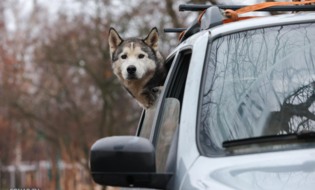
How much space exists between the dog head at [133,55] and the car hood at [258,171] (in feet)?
13.3

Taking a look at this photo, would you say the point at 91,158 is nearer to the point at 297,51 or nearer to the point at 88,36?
the point at 297,51

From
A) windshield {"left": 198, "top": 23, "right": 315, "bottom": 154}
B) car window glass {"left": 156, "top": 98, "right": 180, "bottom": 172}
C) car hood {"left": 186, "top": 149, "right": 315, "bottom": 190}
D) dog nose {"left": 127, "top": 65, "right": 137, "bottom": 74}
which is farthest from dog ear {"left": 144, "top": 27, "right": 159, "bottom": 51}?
car hood {"left": 186, "top": 149, "right": 315, "bottom": 190}

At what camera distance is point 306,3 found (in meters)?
4.80

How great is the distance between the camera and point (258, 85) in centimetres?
384

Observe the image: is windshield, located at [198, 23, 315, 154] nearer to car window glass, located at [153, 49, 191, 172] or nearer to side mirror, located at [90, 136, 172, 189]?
side mirror, located at [90, 136, 172, 189]

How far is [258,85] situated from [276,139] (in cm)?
41

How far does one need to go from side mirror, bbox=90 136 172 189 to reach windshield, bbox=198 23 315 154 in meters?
0.24

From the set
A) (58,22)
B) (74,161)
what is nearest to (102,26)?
(58,22)

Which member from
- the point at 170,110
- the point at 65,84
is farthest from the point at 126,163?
the point at 65,84

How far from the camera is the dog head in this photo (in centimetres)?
770

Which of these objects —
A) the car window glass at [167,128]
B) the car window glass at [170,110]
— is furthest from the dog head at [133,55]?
the car window glass at [167,128]

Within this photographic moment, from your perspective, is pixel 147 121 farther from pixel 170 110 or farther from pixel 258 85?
pixel 258 85

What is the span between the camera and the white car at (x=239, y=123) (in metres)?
3.32

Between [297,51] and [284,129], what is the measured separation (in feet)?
1.67
